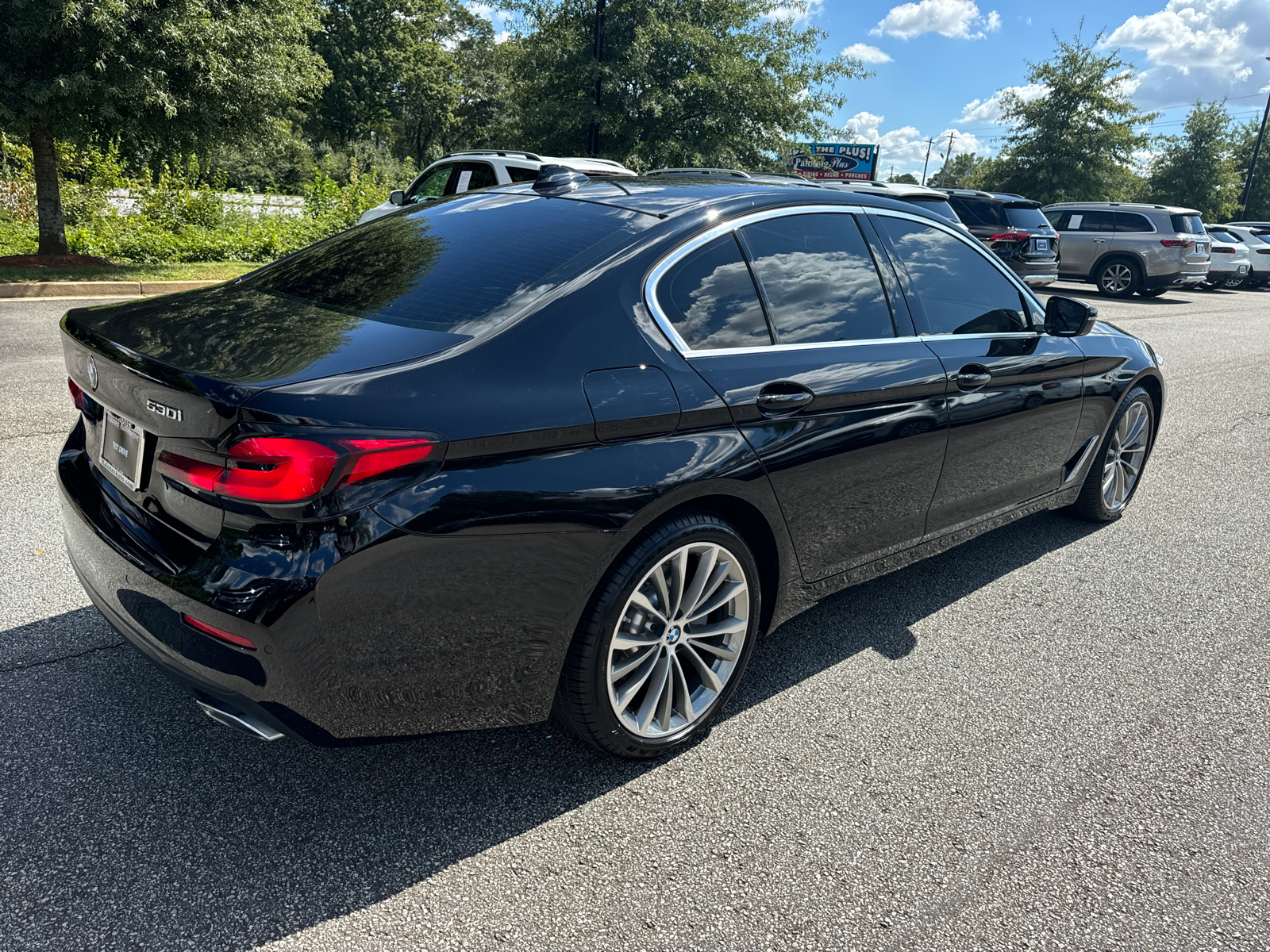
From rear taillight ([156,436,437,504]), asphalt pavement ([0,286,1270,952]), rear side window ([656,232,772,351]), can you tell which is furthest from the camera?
rear side window ([656,232,772,351])

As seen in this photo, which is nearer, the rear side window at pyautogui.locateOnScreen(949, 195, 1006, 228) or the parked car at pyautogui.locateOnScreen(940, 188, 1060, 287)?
the parked car at pyautogui.locateOnScreen(940, 188, 1060, 287)

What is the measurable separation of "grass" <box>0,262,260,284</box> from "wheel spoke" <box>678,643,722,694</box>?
10.6m

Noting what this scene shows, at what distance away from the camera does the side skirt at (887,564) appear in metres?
3.06

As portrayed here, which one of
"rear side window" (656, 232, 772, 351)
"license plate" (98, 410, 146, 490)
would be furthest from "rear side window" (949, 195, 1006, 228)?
"license plate" (98, 410, 146, 490)

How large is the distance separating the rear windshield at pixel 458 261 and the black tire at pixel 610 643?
74 cm

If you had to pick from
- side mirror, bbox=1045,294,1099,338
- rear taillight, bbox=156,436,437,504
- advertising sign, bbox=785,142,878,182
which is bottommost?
rear taillight, bbox=156,436,437,504

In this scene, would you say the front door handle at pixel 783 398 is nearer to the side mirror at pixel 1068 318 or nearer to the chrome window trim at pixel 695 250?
the chrome window trim at pixel 695 250

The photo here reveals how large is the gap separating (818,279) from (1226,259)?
25.5 m

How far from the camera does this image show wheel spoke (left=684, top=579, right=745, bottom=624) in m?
2.73

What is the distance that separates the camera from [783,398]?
2787 mm

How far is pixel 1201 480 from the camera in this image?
597 cm

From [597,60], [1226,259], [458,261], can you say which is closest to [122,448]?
[458,261]

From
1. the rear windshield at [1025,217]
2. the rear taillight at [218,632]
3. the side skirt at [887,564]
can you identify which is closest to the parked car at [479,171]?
the side skirt at [887,564]

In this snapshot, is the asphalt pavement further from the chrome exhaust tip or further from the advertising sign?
the advertising sign
